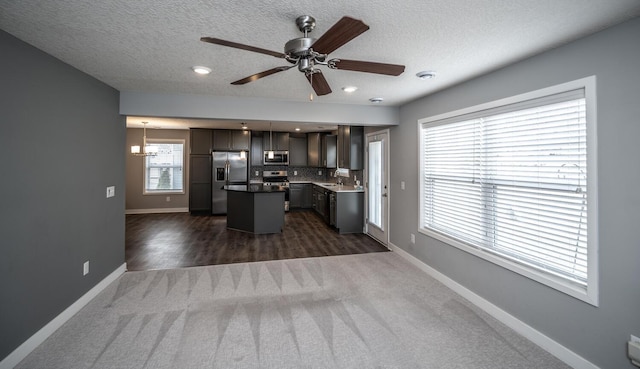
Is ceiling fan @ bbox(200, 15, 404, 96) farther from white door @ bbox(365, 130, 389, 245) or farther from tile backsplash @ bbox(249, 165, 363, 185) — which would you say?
tile backsplash @ bbox(249, 165, 363, 185)

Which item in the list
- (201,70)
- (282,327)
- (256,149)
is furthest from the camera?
(256,149)

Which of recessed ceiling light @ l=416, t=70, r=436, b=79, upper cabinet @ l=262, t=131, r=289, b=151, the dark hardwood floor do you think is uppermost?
upper cabinet @ l=262, t=131, r=289, b=151

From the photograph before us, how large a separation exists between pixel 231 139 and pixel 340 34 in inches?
273

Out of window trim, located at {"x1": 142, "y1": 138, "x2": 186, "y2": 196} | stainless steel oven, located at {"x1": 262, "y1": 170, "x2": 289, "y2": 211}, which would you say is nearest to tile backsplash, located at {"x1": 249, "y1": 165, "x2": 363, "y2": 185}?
stainless steel oven, located at {"x1": 262, "y1": 170, "x2": 289, "y2": 211}

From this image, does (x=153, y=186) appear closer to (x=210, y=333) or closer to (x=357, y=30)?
(x=210, y=333)

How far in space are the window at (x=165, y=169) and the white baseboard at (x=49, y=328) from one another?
5.24m

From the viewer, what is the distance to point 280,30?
192cm

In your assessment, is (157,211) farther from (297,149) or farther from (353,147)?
(353,147)

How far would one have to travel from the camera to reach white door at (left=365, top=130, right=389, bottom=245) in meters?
4.82

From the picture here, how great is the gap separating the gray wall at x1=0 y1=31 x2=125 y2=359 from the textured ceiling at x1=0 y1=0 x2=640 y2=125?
0.87 feet

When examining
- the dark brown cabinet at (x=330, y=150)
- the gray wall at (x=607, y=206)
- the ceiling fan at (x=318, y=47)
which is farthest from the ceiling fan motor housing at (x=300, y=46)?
the dark brown cabinet at (x=330, y=150)

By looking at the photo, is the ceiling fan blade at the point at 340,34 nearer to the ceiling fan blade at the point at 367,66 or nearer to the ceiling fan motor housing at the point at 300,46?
the ceiling fan motor housing at the point at 300,46

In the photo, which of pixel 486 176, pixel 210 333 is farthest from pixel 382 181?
pixel 210 333

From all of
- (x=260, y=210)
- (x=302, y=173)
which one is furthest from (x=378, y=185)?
(x=302, y=173)
